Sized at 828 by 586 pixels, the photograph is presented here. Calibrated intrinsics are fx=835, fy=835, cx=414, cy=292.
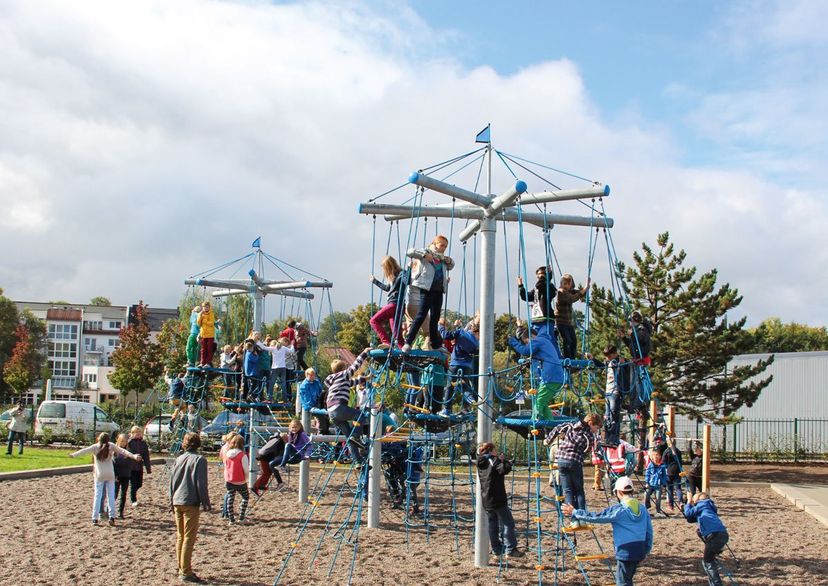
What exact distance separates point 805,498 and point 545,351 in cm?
1068

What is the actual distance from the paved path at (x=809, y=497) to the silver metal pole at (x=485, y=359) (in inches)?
292

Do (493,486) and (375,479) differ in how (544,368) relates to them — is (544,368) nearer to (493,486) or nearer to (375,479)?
(493,486)

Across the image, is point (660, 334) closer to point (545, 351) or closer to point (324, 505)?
point (324, 505)

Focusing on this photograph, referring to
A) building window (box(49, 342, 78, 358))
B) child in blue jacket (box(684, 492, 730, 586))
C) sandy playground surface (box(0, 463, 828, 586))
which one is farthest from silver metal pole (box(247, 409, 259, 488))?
building window (box(49, 342, 78, 358))

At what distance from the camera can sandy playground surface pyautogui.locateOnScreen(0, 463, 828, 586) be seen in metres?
9.48

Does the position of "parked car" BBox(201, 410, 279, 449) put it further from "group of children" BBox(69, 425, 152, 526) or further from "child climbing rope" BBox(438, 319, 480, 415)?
"child climbing rope" BBox(438, 319, 480, 415)

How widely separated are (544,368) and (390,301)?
207 centimetres

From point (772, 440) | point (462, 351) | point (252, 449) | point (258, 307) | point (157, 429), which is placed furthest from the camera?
point (157, 429)

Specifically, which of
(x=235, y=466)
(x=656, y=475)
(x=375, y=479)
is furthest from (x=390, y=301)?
(x=656, y=475)

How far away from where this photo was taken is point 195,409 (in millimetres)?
18969

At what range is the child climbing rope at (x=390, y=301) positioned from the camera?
10.2 m

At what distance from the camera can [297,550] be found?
1094 cm

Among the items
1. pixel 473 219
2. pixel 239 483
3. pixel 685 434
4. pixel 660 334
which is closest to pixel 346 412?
pixel 239 483

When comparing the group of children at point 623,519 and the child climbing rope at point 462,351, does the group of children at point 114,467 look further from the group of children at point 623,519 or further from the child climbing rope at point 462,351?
the group of children at point 623,519
